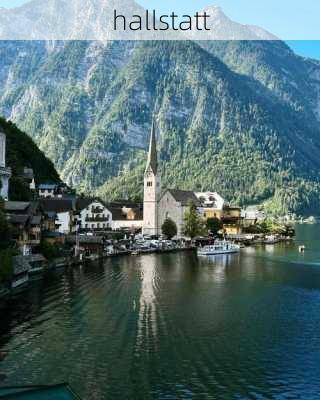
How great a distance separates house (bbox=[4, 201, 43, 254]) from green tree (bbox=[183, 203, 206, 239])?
6166 centimetres

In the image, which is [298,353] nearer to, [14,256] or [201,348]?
[201,348]

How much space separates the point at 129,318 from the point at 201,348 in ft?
33.6

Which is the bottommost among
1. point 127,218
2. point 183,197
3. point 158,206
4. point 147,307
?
point 147,307

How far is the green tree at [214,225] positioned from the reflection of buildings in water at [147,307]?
66845 millimetres

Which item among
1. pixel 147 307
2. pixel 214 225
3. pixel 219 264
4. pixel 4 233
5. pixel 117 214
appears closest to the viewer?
pixel 147 307

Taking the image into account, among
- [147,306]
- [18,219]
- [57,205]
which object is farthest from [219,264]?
[147,306]

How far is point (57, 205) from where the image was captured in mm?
107938

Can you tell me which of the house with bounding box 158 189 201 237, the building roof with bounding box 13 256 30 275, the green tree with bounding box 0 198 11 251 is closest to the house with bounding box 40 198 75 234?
the house with bounding box 158 189 201 237

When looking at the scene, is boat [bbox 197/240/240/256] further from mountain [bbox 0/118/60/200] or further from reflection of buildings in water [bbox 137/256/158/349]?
mountain [bbox 0/118/60/200]

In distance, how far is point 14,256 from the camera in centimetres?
5981

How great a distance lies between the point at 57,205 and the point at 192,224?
38.2 meters

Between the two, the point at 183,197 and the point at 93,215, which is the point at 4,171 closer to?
the point at 93,215

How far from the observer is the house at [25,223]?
69.7 metres

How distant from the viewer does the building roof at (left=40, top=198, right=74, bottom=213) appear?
4178 inches
